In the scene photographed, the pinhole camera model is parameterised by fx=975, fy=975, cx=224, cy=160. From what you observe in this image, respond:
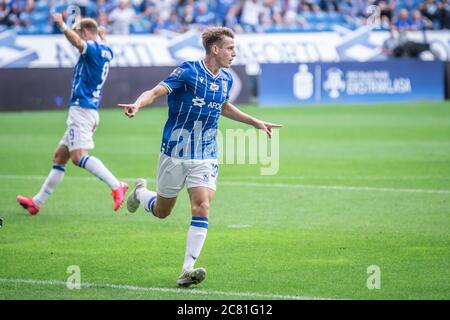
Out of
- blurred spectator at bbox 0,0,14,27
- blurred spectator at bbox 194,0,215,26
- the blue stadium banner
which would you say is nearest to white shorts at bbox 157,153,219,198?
the blue stadium banner

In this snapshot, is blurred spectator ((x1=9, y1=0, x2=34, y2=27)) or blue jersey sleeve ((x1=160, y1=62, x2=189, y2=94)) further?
blurred spectator ((x1=9, y1=0, x2=34, y2=27))

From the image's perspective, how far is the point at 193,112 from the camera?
878cm

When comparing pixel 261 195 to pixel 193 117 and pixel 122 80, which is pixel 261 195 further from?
pixel 122 80

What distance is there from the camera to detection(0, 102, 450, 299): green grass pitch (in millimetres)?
8273

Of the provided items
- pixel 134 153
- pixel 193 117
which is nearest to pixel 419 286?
pixel 193 117

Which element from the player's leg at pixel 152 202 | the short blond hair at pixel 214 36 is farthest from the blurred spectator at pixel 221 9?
the short blond hair at pixel 214 36

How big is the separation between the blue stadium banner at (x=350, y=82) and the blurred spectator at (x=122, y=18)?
15.5ft

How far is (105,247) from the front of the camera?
33.3 ft

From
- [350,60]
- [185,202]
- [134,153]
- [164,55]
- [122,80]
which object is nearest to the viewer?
[185,202]

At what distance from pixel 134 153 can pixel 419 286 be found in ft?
38.2

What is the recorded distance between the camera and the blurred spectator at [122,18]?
1259 inches

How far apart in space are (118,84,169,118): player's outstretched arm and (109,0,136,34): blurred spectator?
23.9m

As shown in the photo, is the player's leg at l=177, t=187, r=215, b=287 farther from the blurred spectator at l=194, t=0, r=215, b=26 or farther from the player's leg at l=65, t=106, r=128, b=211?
the blurred spectator at l=194, t=0, r=215, b=26

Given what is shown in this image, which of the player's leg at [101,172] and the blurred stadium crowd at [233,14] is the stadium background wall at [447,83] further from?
the player's leg at [101,172]
